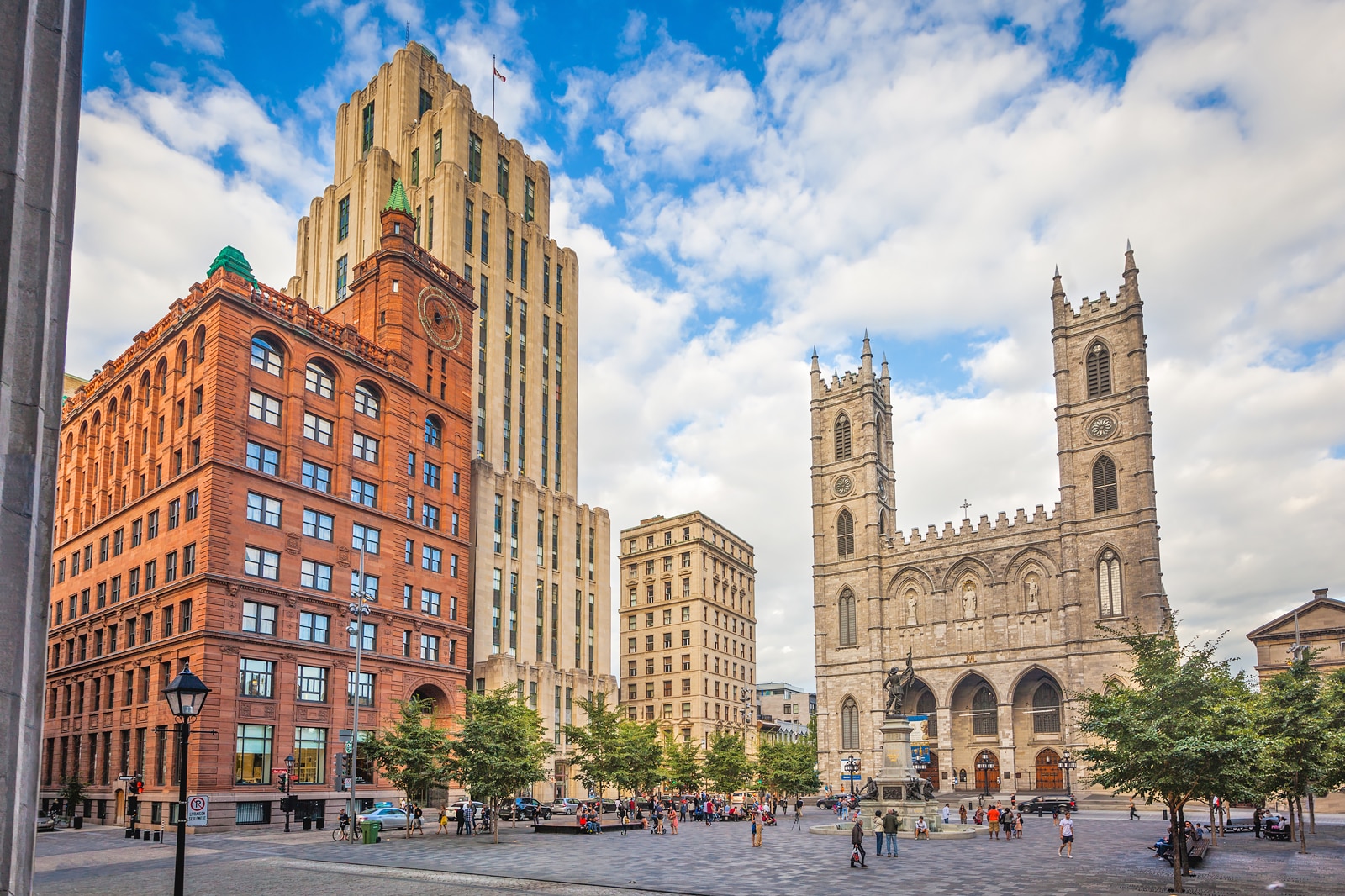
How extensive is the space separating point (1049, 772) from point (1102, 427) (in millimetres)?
32795

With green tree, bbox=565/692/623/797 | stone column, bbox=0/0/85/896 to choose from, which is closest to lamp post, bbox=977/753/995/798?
green tree, bbox=565/692/623/797

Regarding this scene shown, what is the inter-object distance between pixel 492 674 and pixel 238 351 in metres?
30.0

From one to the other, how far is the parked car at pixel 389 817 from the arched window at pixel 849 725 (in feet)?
202

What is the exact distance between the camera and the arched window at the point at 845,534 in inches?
4259

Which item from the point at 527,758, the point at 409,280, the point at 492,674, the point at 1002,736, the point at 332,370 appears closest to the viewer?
the point at 527,758

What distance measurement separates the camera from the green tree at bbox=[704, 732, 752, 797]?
3031 inches

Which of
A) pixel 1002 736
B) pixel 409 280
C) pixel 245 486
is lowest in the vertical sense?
pixel 1002 736

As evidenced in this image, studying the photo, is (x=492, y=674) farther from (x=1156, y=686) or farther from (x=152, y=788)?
(x=1156, y=686)

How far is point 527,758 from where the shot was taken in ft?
135

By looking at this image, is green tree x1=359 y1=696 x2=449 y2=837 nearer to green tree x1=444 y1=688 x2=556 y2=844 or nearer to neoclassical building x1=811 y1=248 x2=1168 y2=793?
green tree x1=444 y1=688 x2=556 y2=844

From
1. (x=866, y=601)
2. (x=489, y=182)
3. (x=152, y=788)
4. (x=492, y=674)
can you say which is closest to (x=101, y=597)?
(x=152, y=788)

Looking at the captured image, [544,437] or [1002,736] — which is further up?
[544,437]

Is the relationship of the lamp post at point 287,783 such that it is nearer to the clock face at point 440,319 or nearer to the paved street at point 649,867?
the paved street at point 649,867

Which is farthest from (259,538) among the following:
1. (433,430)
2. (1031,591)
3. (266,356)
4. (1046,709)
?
(1031,591)
